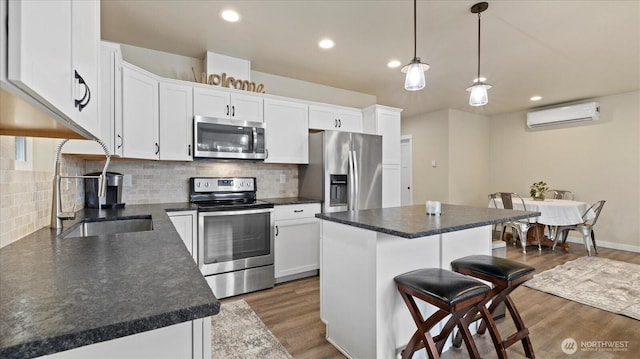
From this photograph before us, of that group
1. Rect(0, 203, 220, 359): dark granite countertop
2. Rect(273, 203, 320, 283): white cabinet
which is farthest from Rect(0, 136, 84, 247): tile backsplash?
Rect(273, 203, 320, 283): white cabinet

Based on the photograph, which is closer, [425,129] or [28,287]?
[28,287]

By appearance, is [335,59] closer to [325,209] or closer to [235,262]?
[325,209]

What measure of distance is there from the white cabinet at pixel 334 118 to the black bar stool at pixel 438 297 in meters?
2.49

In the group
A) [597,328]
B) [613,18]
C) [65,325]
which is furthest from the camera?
[613,18]

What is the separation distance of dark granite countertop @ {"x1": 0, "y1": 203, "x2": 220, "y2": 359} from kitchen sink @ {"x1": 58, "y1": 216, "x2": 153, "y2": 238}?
0.78 meters

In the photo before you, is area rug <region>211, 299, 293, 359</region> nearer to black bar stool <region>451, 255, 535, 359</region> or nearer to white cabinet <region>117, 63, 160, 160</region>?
black bar stool <region>451, 255, 535, 359</region>

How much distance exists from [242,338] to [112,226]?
122 cm

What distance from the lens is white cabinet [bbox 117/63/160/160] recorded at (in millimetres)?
2562

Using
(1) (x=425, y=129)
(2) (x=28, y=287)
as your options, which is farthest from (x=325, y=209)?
(1) (x=425, y=129)

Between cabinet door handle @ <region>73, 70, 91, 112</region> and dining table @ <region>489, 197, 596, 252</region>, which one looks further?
dining table @ <region>489, 197, 596, 252</region>

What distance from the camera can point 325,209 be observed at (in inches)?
136

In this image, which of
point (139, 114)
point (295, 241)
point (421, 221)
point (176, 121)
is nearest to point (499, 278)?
point (421, 221)

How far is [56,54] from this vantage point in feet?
2.26

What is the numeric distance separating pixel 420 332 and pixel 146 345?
1.40 meters
